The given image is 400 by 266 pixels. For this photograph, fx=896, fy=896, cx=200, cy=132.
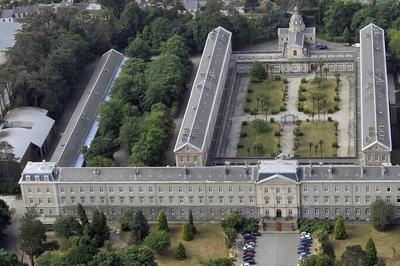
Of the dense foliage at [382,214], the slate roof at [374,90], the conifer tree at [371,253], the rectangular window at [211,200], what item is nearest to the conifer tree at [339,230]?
the dense foliage at [382,214]

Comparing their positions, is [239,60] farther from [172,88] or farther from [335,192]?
[335,192]

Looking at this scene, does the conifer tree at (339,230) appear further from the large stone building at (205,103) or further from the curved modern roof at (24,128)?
the curved modern roof at (24,128)

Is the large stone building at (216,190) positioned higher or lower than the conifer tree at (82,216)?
higher

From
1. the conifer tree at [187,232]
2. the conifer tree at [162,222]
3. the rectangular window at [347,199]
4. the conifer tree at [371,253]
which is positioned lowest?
the conifer tree at [371,253]

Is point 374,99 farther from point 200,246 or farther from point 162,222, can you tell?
point 162,222

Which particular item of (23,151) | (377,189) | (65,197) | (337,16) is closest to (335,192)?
(377,189)

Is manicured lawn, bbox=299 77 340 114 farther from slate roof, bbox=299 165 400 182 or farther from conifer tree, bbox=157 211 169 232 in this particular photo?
conifer tree, bbox=157 211 169 232

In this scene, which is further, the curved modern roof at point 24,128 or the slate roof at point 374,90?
the curved modern roof at point 24,128
